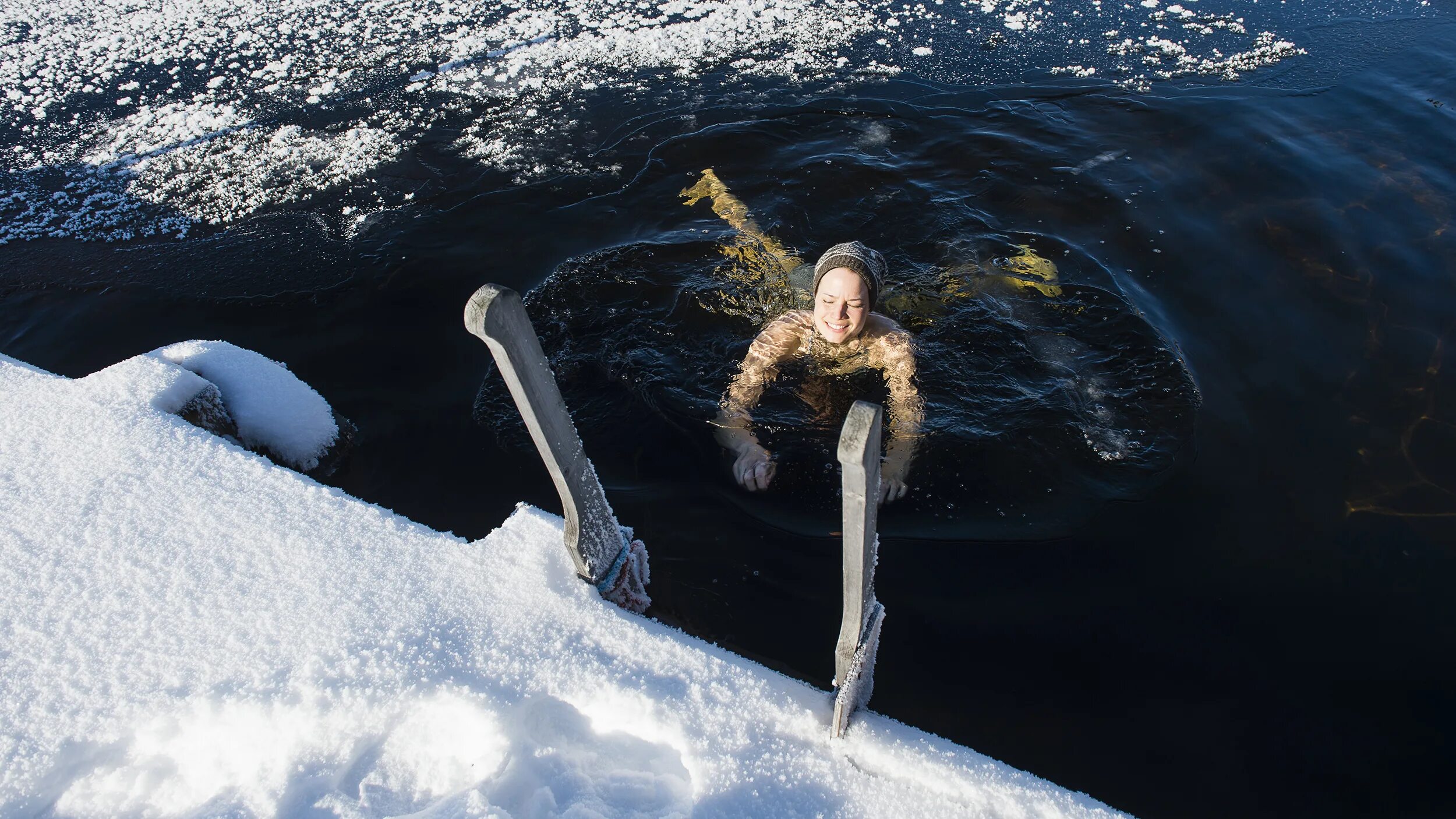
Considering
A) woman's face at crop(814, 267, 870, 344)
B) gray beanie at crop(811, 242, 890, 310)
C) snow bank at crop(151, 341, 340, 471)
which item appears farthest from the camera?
gray beanie at crop(811, 242, 890, 310)

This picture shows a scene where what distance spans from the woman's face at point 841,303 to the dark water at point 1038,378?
44cm

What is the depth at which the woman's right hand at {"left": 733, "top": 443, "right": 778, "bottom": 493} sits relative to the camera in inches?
134

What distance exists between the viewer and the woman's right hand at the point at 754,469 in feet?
11.2

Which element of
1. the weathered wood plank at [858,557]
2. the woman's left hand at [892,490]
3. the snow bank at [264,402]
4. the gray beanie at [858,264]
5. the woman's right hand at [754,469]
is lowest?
the woman's left hand at [892,490]

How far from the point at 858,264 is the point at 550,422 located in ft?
7.42

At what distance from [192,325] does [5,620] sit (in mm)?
2672

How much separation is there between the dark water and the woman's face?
0.44 metres

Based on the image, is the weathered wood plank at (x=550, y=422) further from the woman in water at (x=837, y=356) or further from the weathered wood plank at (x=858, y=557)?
the woman in water at (x=837, y=356)

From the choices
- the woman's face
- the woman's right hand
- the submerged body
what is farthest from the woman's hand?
the woman's face

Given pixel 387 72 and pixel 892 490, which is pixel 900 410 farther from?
pixel 387 72

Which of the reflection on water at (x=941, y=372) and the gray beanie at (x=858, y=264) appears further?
the gray beanie at (x=858, y=264)

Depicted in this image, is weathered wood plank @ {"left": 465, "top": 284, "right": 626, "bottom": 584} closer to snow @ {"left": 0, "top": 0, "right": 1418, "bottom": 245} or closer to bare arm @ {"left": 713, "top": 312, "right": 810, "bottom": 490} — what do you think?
bare arm @ {"left": 713, "top": 312, "right": 810, "bottom": 490}

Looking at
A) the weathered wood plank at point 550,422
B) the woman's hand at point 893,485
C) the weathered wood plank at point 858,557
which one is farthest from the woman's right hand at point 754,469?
the weathered wood plank at point 858,557

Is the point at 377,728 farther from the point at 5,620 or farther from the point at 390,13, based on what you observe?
the point at 390,13
